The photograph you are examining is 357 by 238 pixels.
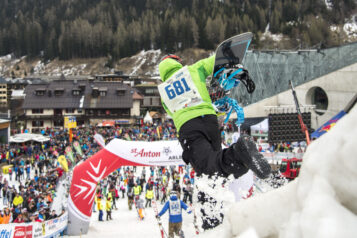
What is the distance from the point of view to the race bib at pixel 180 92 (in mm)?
3061

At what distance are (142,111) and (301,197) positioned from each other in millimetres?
45588

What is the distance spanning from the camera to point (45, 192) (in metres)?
12.0

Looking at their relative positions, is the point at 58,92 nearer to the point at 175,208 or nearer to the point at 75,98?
the point at 75,98

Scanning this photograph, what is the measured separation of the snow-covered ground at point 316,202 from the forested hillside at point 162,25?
82108 mm

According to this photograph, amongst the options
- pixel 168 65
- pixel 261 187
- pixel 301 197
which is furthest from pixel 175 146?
pixel 301 197

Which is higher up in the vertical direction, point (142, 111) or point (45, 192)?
point (142, 111)

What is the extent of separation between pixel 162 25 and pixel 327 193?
9804 cm

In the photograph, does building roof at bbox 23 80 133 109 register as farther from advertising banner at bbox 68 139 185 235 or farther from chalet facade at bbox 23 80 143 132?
advertising banner at bbox 68 139 185 235

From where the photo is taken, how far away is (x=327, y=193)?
109cm

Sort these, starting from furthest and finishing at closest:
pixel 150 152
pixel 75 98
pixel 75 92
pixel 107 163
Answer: pixel 75 92
pixel 75 98
pixel 107 163
pixel 150 152

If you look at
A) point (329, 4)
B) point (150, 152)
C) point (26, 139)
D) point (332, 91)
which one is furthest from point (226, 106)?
point (329, 4)

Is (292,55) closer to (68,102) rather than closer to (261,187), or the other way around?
(68,102)

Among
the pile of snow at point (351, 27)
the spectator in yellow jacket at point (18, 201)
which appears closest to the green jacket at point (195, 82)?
the spectator in yellow jacket at point (18, 201)

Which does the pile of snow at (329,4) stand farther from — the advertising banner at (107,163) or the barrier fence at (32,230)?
the barrier fence at (32,230)
